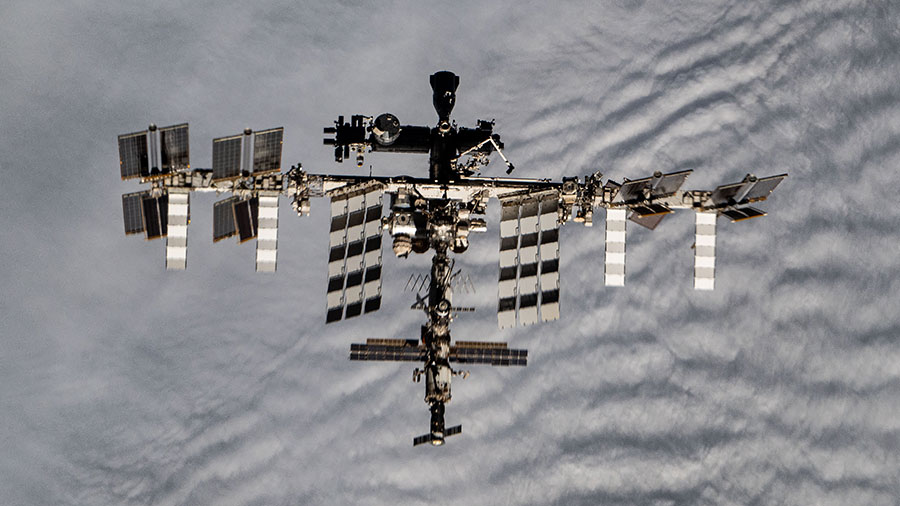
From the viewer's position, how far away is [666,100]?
28.6m

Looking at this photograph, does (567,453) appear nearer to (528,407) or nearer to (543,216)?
Answer: (528,407)

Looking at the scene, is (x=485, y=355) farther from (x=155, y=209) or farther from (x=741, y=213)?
(x=155, y=209)

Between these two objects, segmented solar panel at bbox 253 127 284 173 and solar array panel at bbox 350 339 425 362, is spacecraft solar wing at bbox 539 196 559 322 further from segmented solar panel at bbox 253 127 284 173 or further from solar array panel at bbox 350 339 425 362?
segmented solar panel at bbox 253 127 284 173

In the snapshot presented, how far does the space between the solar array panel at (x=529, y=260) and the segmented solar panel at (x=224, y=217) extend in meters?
5.66

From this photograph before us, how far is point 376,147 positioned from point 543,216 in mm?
3793

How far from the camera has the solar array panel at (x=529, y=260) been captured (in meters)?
17.4

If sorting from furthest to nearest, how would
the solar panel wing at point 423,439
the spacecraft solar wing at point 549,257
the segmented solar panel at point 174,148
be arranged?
1. the spacecraft solar wing at point 549,257
2. the segmented solar panel at point 174,148
3. the solar panel wing at point 423,439

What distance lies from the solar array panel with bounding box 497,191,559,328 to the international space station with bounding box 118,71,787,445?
0.07ft

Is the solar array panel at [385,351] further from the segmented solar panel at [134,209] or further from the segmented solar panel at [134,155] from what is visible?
the segmented solar panel at [134,155]

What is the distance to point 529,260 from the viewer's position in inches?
692

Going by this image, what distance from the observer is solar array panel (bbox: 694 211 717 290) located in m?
18.0

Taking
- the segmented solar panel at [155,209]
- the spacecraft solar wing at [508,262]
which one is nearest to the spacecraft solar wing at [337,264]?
the spacecraft solar wing at [508,262]

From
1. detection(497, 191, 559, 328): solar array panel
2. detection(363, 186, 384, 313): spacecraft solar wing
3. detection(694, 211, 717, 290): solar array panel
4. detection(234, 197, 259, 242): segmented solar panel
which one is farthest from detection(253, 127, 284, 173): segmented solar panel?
detection(694, 211, 717, 290): solar array panel

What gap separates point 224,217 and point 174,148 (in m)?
1.73
